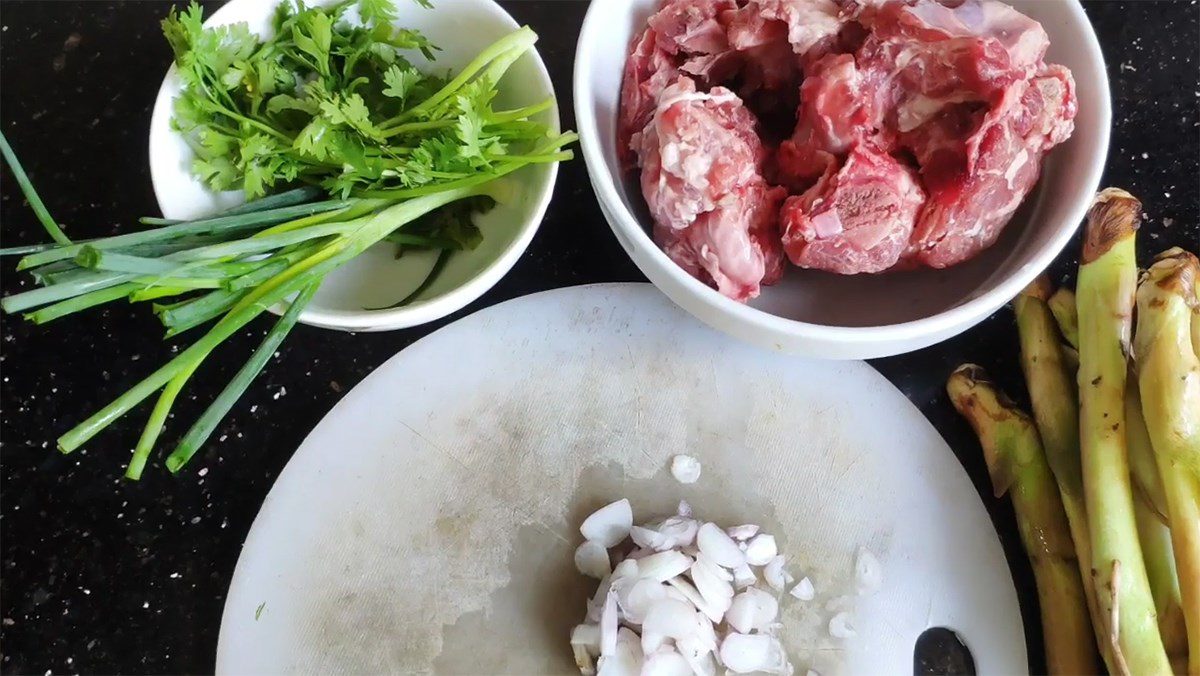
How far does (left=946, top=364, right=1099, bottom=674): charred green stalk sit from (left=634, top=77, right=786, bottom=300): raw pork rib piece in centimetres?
33

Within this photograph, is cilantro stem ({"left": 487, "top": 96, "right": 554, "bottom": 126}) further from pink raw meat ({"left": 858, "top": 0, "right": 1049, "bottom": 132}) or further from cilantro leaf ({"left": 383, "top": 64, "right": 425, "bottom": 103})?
pink raw meat ({"left": 858, "top": 0, "right": 1049, "bottom": 132})

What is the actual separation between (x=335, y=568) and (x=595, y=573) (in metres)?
0.28

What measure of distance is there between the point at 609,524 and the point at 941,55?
21.4 inches

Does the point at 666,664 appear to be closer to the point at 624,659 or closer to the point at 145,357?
the point at 624,659

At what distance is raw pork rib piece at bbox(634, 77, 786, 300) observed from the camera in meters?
0.74

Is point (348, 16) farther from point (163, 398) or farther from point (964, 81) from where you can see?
point (964, 81)

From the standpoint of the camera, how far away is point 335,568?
3.17ft

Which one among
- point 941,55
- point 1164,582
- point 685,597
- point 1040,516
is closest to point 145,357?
point 685,597

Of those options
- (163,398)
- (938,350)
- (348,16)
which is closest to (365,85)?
(348,16)

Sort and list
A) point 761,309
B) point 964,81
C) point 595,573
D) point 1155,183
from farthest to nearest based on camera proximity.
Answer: point 1155,183 → point 595,573 → point 761,309 → point 964,81

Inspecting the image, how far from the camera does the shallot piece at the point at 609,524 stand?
94cm

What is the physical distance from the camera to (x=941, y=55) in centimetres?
73

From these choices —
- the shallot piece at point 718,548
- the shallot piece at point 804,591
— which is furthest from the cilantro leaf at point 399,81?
the shallot piece at point 804,591

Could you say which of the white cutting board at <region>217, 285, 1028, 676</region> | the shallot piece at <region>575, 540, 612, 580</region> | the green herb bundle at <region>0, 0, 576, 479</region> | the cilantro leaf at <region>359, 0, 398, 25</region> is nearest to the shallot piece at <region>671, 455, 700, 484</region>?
the white cutting board at <region>217, 285, 1028, 676</region>
